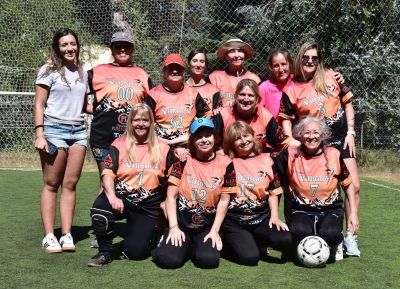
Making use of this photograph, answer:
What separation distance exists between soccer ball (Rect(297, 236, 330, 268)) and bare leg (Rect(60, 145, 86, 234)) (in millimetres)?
2005

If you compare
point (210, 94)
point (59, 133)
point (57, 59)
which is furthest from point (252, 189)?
point (57, 59)

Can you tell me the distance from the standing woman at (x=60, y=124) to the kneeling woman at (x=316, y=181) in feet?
6.11

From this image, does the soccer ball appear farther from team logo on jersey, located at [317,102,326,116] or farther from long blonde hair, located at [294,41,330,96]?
long blonde hair, located at [294,41,330,96]

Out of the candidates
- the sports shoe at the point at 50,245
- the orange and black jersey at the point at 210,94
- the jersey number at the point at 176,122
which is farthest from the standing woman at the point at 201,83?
the sports shoe at the point at 50,245

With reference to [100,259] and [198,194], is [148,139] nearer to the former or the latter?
[198,194]

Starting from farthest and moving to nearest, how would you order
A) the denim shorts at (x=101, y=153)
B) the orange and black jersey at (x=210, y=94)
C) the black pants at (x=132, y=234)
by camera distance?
the orange and black jersey at (x=210, y=94) → the denim shorts at (x=101, y=153) → the black pants at (x=132, y=234)

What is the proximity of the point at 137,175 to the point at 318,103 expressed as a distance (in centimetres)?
171

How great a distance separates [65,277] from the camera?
4.22 metres

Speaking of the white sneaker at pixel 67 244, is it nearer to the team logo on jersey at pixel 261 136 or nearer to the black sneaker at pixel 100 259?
the black sneaker at pixel 100 259

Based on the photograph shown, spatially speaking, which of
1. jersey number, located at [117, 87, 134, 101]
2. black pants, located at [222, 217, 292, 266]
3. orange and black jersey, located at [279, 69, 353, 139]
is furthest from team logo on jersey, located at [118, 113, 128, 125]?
orange and black jersey, located at [279, 69, 353, 139]

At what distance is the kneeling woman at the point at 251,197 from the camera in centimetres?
481

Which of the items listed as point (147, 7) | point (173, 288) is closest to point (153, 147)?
point (173, 288)

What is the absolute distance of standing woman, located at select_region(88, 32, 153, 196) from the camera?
202 inches

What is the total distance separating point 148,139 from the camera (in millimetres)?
4895
